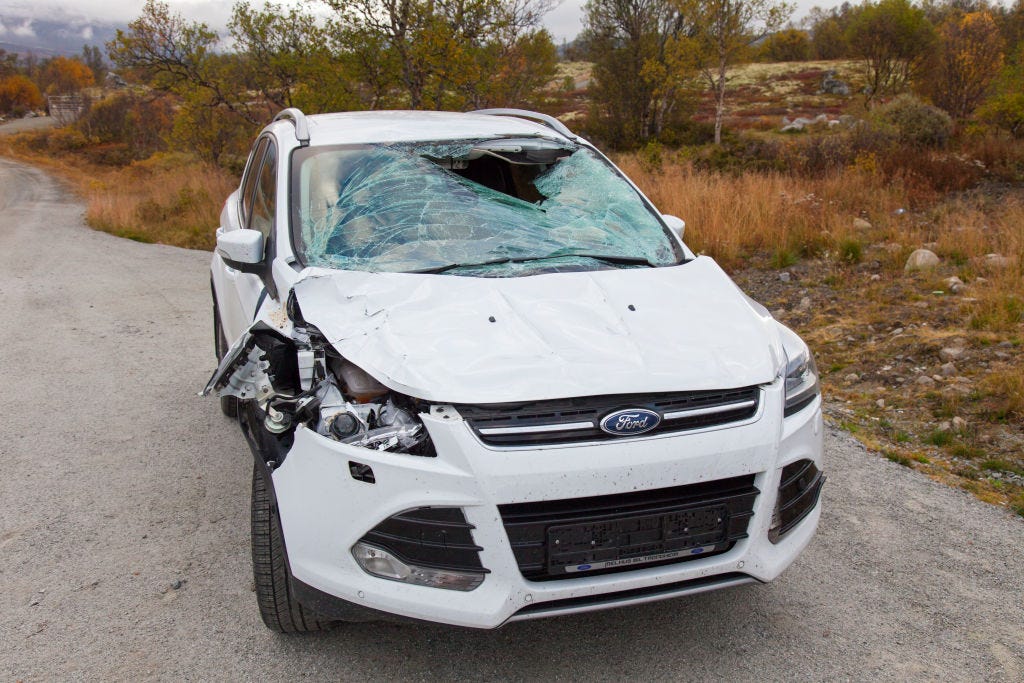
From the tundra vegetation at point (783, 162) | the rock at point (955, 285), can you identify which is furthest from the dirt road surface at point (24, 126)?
the rock at point (955, 285)

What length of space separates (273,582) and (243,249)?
144cm

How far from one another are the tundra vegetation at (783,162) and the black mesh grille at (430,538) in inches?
121

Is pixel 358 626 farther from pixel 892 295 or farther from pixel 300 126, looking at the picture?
pixel 892 295

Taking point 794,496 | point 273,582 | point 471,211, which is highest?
point 471,211

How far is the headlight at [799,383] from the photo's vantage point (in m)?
2.69

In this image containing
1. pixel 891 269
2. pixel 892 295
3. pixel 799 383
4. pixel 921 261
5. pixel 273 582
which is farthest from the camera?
pixel 891 269

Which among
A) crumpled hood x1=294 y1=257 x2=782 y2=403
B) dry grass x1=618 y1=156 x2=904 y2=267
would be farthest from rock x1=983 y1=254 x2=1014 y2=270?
crumpled hood x1=294 y1=257 x2=782 y2=403

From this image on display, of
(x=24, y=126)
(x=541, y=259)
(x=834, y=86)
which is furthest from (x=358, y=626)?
(x=24, y=126)

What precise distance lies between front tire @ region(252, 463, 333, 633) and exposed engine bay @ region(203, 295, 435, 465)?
0.30m

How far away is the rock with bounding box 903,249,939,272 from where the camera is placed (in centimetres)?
762

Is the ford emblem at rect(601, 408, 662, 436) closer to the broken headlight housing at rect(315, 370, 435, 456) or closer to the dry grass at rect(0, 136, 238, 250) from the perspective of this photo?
the broken headlight housing at rect(315, 370, 435, 456)

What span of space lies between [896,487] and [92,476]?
424cm

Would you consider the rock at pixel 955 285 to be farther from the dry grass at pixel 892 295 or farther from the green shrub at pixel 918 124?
the green shrub at pixel 918 124

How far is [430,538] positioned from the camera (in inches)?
89.1
